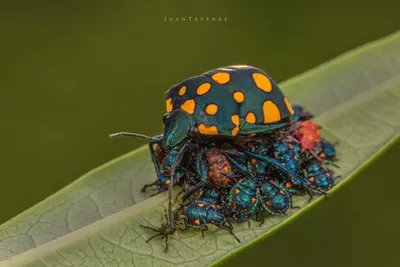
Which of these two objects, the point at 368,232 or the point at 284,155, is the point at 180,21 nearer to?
the point at 368,232

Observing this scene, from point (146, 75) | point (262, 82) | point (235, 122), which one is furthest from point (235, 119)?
point (146, 75)

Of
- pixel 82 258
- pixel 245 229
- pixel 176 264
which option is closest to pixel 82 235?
pixel 82 258

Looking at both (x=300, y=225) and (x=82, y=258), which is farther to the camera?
(x=300, y=225)

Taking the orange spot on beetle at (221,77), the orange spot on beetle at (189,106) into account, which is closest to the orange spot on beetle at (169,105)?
the orange spot on beetle at (189,106)

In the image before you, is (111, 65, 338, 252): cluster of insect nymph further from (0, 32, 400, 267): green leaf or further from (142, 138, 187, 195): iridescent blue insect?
(0, 32, 400, 267): green leaf

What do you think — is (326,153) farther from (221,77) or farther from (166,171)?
(166,171)
